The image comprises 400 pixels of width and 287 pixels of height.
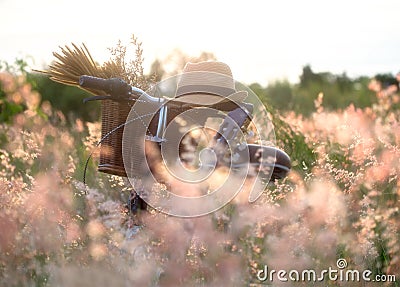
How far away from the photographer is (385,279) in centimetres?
415

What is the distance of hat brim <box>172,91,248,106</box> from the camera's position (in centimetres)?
391

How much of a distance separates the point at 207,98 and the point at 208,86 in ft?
0.24

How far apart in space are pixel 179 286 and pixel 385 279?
140cm

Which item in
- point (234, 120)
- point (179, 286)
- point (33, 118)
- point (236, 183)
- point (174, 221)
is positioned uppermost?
point (33, 118)

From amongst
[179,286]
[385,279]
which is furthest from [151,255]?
[385,279]

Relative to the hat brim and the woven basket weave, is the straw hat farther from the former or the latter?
the woven basket weave

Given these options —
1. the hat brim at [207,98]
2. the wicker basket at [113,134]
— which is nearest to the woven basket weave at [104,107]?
the wicker basket at [113,134]

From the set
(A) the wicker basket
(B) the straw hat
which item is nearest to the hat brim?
(B) the straw hat

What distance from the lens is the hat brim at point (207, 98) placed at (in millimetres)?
3912

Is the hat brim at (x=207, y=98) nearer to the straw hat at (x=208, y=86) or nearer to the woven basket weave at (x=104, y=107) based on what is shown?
the straw hat at (x=208, y=86)

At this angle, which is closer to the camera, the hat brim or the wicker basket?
the hat brim

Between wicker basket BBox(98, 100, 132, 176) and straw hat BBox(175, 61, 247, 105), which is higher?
straw hat BBox(175, 61, 247, 105)

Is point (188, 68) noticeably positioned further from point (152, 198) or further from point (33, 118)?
point (33, 118)

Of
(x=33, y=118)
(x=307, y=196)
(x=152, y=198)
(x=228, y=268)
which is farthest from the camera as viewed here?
(x=33, y=118)
